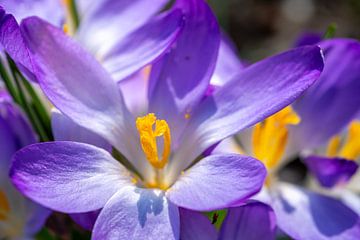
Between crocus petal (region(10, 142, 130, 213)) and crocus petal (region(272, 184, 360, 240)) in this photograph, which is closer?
crocus petal (region(10, 142, 130, 213))

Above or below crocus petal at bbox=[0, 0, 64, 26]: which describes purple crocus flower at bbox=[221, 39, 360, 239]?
below

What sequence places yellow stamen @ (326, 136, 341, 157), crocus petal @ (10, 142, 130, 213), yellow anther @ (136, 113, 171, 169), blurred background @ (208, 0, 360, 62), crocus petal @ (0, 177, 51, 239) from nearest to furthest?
crocus petal @ (10, 142, 130, 213), yellow anther @ (136, 113, 171, 169), crocus petal @ (0, 177, 51, 239), yellow stamen @ (326, 136, 341, 157), blurred background @ (208, 0, 360, 62)

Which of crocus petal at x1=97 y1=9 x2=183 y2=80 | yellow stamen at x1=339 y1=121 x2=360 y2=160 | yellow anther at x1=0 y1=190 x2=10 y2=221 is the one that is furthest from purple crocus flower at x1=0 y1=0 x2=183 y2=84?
yellow stamen at x1=339 y1=121 x2=360 y2=160

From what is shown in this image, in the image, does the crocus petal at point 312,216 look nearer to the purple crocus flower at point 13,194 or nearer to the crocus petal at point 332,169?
the crocus petal at point 332,169

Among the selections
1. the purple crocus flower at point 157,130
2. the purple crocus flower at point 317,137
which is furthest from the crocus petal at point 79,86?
the purple crocus flower at point 317,137

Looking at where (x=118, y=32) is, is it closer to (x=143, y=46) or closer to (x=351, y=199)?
(x=143, y=46)

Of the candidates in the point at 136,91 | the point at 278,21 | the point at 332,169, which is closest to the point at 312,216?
the point at 332,169

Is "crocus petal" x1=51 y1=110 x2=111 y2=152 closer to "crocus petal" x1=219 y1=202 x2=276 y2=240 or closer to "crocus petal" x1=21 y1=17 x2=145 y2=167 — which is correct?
"crocus petal" x1=21 y1=17 x2=145 y2=167

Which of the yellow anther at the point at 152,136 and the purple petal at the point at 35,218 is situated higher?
the yellow anther at the point at 152,136
